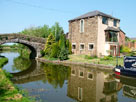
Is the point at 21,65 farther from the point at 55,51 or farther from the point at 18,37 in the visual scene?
the point at 18,37

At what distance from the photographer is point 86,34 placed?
2684 centimetres

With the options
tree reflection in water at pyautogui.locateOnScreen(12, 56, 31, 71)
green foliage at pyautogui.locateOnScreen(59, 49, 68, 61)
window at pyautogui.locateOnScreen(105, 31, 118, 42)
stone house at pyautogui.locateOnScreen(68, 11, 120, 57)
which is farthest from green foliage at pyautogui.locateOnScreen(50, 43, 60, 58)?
window at pyautogui.locateOnScreen(105, 31, 118, 42)

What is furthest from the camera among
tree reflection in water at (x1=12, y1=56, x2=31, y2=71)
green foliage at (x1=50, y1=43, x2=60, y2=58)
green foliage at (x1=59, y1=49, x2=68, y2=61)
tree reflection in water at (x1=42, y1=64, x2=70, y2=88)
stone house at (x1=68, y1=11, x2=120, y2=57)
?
stone house at (x1=68, y1=11, x2=120, y2=57)

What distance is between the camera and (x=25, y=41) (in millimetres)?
27625

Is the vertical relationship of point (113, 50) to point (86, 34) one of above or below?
below

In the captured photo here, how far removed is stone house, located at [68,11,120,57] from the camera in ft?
82.3

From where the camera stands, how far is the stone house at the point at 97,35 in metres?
25.1

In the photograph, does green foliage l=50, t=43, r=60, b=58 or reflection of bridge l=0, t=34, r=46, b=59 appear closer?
green foliage l=50, t=43, r=60, b=58

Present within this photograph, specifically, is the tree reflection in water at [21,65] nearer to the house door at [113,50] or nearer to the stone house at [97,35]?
the stone house at [97,35]

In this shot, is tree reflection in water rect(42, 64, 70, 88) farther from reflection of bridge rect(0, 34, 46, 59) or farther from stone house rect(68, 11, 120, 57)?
reflection of bridge rect(0, 34, 46, 59)

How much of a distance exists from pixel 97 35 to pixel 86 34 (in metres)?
2.66

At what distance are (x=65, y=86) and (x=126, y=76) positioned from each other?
22.1ft

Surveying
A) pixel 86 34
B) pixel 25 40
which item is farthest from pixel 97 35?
pixel 25 40

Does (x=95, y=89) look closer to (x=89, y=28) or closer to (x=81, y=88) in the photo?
(x=81, y=88)
